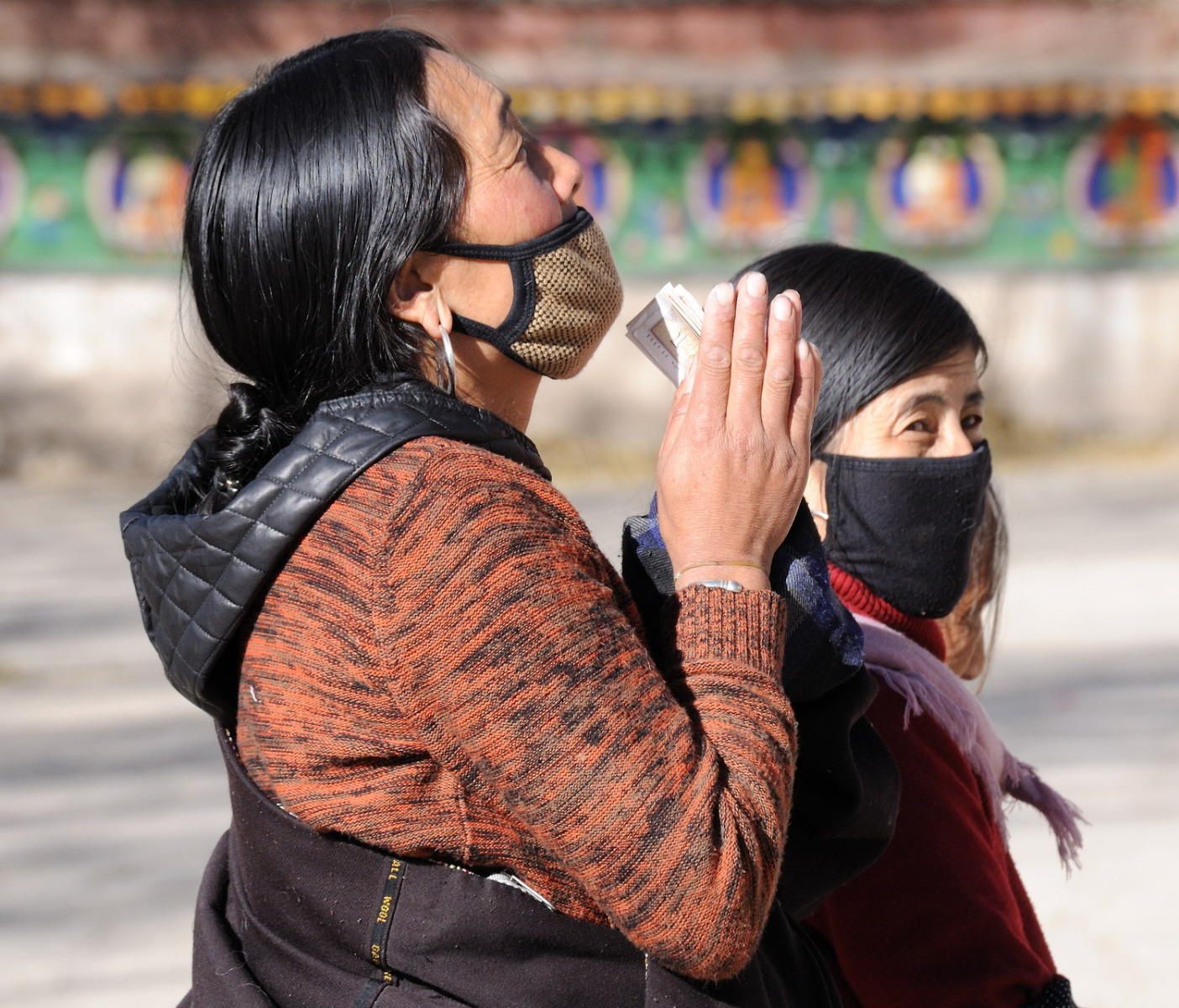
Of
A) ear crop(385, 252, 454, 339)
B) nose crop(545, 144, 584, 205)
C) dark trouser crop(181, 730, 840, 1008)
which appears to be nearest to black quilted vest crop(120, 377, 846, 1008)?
dark trouser crop(181, 730, 840, 1008)

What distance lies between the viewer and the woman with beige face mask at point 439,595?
1.30 meters

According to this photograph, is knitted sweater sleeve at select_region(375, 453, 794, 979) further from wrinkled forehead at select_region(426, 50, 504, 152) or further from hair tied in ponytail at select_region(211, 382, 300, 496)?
wrinkled forehead at select_region(426, 50, 504, 152)

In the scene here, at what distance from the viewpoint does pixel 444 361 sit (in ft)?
5.18

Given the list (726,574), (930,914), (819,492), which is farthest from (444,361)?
(930,914)

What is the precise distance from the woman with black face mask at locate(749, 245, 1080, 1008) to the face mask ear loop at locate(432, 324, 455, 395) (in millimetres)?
A: 670

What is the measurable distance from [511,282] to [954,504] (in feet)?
2.55

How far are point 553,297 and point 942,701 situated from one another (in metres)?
0.73

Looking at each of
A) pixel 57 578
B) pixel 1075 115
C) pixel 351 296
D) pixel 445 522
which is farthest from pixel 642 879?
pixel 1075 115

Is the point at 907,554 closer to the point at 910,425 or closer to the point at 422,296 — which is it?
the point at 910,425

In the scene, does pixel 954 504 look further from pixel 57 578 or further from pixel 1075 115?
pixel 1075 115

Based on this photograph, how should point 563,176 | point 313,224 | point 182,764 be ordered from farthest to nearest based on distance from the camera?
point 182,764
point 563,176
point 313,224

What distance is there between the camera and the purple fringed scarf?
191 cm

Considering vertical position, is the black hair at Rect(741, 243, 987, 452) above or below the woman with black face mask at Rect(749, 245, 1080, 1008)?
above

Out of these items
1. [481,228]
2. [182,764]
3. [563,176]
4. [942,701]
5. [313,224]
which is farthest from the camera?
[182,764]
